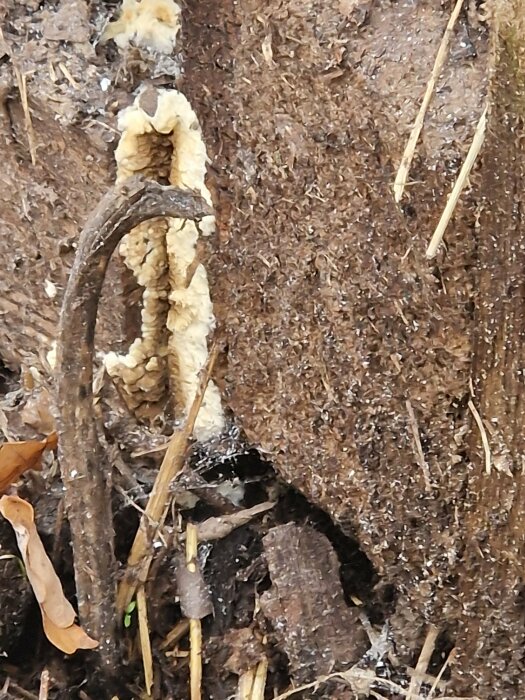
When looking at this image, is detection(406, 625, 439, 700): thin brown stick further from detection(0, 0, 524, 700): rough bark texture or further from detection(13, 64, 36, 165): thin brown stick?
detection(13, 64, 36, 165): thin brown stick

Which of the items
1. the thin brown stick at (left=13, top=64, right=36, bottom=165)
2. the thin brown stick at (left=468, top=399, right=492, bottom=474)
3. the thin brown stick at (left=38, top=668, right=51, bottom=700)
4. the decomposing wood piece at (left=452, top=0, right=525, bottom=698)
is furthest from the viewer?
the thin brown stick at (left=13, top=64, right=36, bottom=165)

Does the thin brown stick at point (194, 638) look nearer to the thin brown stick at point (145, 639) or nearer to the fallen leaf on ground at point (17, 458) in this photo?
the thin brown stick at point (145, 639)

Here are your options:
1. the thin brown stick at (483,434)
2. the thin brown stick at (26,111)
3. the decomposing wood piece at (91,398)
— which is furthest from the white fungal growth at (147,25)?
the thin brown stick at (483,434)

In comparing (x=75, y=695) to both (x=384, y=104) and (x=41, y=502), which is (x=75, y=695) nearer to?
(x=41, y=502)

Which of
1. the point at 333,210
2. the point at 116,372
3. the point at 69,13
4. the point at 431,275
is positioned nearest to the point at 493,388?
the point at 431,275

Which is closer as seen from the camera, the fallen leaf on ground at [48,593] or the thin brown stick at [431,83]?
the thin brown stick at [431,83]

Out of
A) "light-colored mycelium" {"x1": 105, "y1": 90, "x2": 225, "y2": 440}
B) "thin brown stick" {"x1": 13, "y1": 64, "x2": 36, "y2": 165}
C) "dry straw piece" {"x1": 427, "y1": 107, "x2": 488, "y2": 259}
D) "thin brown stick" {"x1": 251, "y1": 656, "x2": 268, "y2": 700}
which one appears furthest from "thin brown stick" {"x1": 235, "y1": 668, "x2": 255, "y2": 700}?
"thin brown stick" {"x1": 13, "y1": 64, "x2": 36, "y2": 165}

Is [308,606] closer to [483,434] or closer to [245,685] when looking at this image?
[245,685]
